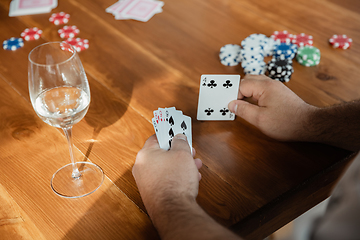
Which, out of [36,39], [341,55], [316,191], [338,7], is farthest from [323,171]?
[36,39]

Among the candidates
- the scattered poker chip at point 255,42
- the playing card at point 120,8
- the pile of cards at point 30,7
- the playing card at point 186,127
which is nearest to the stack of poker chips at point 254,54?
the scattered poker chip at point 255,42

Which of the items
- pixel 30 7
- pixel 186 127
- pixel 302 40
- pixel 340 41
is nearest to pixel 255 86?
pixel 186 127

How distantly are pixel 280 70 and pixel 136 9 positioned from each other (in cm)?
84

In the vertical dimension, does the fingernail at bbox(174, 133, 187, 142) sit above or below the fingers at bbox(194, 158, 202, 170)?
above

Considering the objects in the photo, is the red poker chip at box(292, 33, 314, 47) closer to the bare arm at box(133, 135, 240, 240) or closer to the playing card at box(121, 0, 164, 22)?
the playing card at box(121, 0, 164, 22)

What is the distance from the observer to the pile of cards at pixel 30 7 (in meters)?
1.77

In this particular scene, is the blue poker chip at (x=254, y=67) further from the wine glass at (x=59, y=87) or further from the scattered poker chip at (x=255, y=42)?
the wine glass at (x=59, y=87)

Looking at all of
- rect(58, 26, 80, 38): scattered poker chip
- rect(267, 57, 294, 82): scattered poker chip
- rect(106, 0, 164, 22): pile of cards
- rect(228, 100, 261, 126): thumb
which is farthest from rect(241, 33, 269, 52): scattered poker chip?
rect(58, 26, 80, 38): scattered poker chip

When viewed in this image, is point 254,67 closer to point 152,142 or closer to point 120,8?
point 152,142

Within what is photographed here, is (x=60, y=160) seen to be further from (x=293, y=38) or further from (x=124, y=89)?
(x=293, y=38)

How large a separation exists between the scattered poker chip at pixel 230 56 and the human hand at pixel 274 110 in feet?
0.80

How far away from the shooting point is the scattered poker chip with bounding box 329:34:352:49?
61.2 inches

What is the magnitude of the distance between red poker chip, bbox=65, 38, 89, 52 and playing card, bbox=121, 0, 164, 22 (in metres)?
0.30

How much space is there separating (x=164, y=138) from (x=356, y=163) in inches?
20.6
